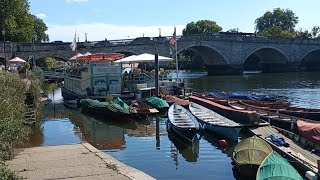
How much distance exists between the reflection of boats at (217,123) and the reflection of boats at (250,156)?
504 centimetres

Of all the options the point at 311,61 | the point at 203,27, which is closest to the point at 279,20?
the point at 203,27

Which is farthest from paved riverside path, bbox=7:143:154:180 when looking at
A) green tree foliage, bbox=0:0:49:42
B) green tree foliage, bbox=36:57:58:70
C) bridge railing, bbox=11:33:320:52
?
green tree foliage, bbox=36:57:58:70

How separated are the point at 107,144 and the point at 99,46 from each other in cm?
4955

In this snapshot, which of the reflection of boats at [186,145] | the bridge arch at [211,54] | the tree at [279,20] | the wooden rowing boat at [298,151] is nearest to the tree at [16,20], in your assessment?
the bridge arch at [211,54]

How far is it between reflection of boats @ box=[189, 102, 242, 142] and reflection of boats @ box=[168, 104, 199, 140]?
2.79 feet

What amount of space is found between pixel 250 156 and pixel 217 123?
7.75 metres

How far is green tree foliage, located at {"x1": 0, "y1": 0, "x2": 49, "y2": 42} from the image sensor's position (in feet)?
232

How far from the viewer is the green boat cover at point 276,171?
12.1m

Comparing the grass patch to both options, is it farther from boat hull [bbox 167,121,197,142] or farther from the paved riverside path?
boat hull [bbox 167,121,197,142]

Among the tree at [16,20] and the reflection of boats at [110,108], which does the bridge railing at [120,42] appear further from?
the reflection of boats at [110,108]

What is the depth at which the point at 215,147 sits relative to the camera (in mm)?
20219

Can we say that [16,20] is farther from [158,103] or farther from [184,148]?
[184,148]

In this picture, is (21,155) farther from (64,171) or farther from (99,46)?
(99,46)

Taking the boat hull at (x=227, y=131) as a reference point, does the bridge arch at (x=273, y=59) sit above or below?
above
